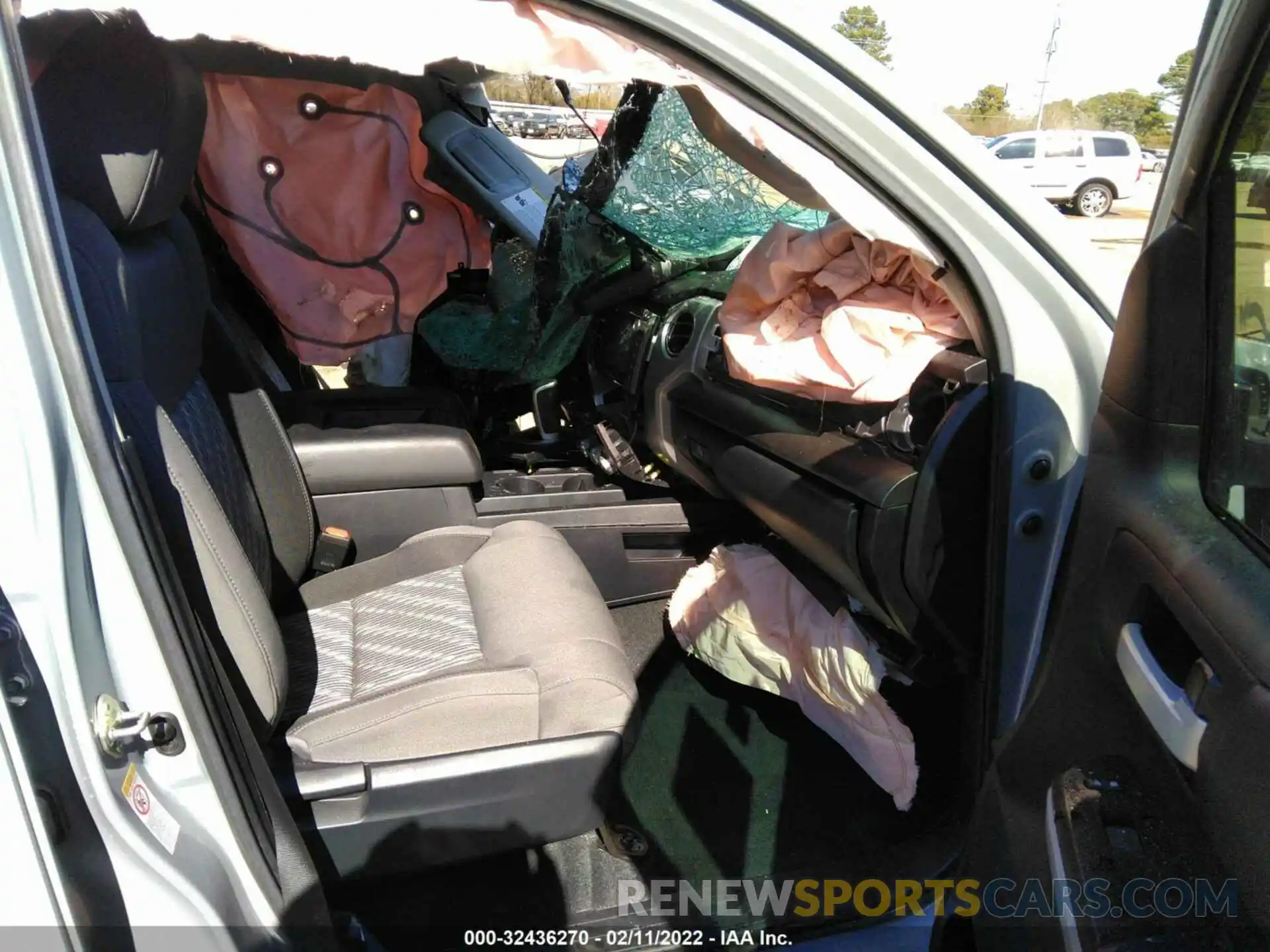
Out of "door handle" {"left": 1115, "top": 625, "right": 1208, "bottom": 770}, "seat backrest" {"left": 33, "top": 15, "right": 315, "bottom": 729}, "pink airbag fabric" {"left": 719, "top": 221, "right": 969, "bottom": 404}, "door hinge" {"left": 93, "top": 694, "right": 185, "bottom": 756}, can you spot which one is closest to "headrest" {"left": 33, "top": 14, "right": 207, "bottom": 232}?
"seat backrest" {"left": 33, "top": 15, "right": 315, "bottom": 729}

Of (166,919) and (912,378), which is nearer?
(166,919)

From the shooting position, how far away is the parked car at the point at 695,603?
2.57ft

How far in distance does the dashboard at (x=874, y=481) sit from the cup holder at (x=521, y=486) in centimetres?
65

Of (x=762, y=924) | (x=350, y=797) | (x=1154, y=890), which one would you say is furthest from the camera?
(x=762, y=924)

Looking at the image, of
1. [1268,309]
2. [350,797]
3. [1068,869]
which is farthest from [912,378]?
[350,797]

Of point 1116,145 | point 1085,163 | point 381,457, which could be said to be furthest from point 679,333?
point 1116,145

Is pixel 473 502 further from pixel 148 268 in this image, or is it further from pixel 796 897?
pixel 796 897

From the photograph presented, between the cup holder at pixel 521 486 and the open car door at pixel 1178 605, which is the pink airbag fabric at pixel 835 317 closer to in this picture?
the open car door at pixel 1178 605

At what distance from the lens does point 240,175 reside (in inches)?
75.4

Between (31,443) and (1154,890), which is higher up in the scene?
(31,443)

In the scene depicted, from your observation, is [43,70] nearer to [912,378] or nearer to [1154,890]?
[912,378]

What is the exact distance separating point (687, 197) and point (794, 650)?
1.04 meters

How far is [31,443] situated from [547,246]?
160 cm

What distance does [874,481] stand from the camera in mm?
1293
